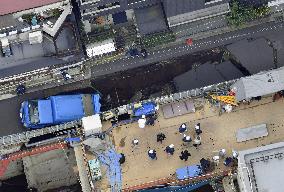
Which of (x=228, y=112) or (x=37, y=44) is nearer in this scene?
(x=228, y=112)

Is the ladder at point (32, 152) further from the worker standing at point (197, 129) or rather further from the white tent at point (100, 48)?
the white tent at point (100, 48)

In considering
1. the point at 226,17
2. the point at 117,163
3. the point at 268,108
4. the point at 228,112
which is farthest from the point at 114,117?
the point at 226,17

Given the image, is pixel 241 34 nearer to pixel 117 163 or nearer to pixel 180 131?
pixel 180 131

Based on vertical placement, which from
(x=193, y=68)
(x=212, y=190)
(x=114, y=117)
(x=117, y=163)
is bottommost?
(x=212, y=190)

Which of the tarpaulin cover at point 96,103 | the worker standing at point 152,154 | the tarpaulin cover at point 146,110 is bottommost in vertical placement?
the worker standing at point 152,154

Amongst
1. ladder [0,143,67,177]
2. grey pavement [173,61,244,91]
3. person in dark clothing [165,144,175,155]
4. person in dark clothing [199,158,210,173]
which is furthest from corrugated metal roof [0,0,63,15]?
person in dark clothing [199,158,210,173]

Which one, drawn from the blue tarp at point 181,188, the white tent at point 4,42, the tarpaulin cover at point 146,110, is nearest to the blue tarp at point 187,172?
the blue tarp at point 181,188
